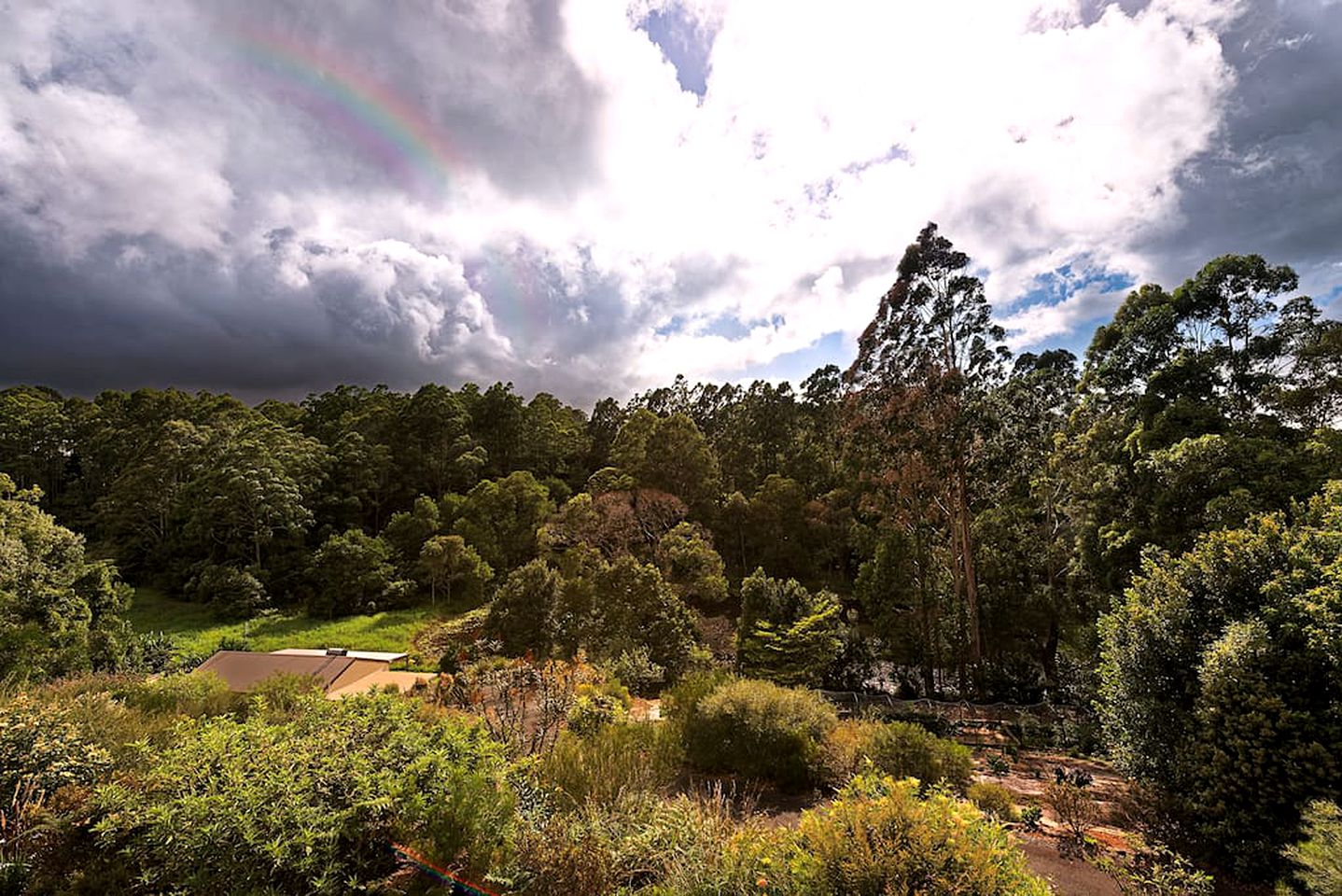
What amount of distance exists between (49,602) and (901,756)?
1674 centimetres

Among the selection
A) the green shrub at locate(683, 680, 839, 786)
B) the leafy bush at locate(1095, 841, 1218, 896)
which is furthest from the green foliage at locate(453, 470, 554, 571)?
the leafy bush at locate(1095, 841, 1218, 896)

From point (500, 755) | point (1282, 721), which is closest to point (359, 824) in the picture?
point (500, 755)

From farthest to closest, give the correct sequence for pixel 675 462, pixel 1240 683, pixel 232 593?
1. pixel 675 462
2. pixel 232 593
3. pixel 1240 683

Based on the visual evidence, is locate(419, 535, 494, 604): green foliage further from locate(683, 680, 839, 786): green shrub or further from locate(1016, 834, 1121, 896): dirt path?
locate(1016, 834, 1121, 896): dirt path

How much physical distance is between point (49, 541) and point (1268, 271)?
90.4 ft

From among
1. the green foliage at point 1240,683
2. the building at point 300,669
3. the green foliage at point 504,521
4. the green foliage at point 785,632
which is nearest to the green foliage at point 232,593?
the green foliage at point 504,521

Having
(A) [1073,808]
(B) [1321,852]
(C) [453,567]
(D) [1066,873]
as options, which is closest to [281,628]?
(C) [453,567]

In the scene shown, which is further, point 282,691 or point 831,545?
point 831,545

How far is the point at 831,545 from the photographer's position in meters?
23.9

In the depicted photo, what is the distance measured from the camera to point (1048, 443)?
17.5 metres

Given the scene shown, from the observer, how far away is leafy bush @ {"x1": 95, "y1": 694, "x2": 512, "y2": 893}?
272cm

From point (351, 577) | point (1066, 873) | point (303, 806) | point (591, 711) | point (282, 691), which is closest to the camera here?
point (303, 806)

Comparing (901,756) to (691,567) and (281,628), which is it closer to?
(691,567)

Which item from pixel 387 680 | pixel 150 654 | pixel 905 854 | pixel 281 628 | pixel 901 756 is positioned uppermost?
pixel 905 854
